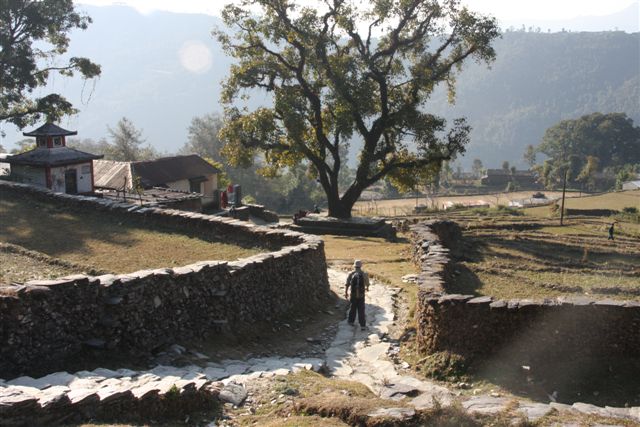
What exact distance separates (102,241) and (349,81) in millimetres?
18563

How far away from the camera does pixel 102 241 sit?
59.4 feet

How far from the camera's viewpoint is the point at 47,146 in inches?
1163

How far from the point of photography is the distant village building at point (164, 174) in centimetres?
3791

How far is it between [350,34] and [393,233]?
35.7 ft

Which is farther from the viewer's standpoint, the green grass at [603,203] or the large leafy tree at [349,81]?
the green grass at [603,203]

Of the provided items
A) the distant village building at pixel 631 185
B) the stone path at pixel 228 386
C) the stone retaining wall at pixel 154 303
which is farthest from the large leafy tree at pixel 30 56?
the distant village building at pixel 631 185

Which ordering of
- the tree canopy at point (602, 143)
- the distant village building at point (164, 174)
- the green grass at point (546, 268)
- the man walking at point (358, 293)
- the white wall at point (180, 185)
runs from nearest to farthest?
the man walking at point (358, 293), the green grass at point (546, 268), the distant village building at point (164, 174), the white wall at point (180, 185), the tree canopy at point (602, 143)

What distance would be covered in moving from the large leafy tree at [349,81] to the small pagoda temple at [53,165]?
835 cm

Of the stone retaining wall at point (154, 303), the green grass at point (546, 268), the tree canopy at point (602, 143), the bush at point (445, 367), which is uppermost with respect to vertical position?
the tree canopy at point (602, 143)

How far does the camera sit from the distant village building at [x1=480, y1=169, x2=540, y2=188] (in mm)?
110125

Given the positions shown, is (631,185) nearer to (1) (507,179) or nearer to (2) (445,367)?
(1) (507,179)

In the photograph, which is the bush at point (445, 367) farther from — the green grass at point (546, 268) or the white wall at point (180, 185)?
the white wall at point (180, 185)

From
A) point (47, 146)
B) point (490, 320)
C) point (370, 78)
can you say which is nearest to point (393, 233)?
point (370, 78)

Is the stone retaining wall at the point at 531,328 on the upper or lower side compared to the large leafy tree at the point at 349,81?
lower
